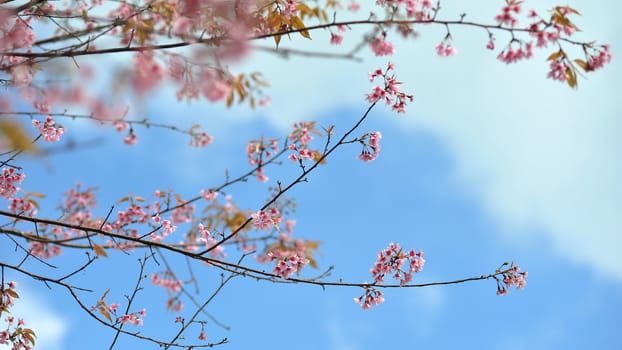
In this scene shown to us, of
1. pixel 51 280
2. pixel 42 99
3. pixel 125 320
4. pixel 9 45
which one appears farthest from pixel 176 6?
pixel 125 320

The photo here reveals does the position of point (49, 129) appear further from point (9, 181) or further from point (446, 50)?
point (446, 50)

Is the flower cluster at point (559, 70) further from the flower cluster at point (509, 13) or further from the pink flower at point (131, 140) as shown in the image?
the pink flower at point (131, 140)

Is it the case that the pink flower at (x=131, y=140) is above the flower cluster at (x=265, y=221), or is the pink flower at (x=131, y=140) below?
above

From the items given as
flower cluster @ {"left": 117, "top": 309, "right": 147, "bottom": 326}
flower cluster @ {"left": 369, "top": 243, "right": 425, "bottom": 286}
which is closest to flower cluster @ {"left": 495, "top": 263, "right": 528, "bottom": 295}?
flower cluster @ {"left": 369, "top": 243, "right": 425, "bottom": 286}

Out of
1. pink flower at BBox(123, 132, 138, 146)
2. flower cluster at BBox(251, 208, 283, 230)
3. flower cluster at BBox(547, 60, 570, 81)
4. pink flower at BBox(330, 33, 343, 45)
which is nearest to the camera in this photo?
flower cluster at BBox(547, 60, 570, 81)

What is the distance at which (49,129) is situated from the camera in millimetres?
4809

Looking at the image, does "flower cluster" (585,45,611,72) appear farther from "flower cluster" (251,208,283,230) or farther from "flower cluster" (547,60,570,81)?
"flower cluster" (251,208,283,230)

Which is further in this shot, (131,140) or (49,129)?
(131,140)

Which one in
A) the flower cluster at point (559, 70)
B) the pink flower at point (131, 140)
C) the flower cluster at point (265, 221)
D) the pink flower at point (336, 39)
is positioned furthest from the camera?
the pink flower at point (131, 140)

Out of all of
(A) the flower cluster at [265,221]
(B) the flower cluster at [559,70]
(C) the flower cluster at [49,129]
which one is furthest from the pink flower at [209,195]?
(B) the flower cluster at [559,70]

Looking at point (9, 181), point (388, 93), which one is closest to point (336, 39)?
point (388, 93)

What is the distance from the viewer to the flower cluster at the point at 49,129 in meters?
4.78

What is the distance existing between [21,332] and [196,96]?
2.84 m

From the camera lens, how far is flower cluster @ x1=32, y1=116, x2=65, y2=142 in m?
4.78
